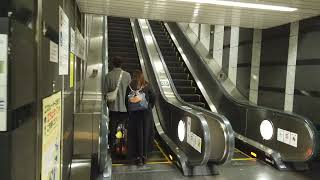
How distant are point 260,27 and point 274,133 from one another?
237 cm

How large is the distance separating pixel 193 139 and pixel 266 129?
5.36ft

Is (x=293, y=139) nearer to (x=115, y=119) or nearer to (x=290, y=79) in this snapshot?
(x=290, y=79)

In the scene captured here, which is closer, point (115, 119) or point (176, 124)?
point (115, 119)

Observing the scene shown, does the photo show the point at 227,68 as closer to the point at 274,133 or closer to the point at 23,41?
the point at 274,133

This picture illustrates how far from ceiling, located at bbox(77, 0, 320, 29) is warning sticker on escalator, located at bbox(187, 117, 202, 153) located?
1828 millimetres

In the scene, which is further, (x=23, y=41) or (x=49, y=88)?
(x=49, y=88)

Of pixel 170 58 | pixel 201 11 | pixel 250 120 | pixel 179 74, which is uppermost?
pixel 201 11

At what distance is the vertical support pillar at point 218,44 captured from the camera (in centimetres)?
794

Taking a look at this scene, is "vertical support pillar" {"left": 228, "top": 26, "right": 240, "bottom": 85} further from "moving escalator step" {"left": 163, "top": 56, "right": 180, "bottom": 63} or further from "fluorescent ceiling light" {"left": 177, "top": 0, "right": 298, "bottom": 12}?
"fluorescent ceiling light" {"left": 177, "top": 0, "right": 298, "bottom": 12}

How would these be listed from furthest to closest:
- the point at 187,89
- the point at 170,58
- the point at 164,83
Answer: the point at 170,58 → the point at 187,89 → the point at 164,83

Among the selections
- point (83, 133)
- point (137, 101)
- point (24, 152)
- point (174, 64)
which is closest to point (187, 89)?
point (174, 64)

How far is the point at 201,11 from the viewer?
481cm

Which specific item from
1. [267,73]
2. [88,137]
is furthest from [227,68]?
[88,137]

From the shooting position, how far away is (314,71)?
4.74 meters
